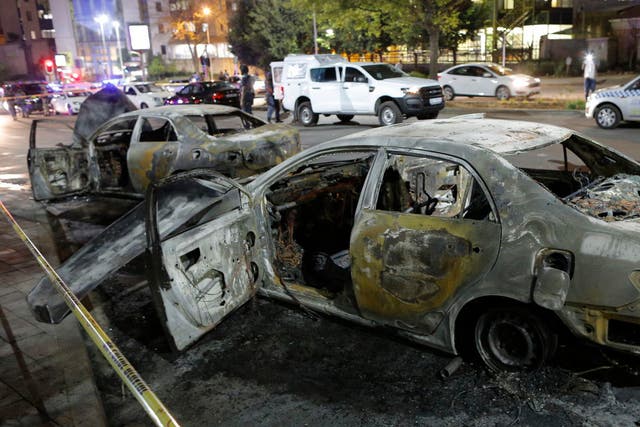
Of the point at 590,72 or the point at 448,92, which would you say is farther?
the point at 448,92

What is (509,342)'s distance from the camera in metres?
3.45

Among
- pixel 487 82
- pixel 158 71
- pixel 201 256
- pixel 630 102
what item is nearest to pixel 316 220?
pixel 201 256

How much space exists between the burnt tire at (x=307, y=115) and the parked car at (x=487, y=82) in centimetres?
569

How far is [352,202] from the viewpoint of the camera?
211 inches

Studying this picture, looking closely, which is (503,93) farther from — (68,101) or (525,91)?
(68,101)

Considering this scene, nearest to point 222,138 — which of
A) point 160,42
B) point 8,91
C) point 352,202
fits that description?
point 352,202

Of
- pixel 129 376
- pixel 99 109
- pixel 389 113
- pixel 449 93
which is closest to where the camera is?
pixel 129 376

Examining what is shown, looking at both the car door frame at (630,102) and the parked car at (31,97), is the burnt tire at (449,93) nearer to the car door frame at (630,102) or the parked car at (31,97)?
the car door frame at (630,102)

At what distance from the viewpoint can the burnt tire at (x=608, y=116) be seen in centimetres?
1350

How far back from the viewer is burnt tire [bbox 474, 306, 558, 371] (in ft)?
10.8

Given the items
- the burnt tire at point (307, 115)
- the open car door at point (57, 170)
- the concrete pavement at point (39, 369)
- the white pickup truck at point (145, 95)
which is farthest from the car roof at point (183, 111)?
the white pickup truck at point (145, 95)

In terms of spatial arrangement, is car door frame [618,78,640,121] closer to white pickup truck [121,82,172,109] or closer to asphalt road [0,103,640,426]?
asphalt road [0,103,640,426]

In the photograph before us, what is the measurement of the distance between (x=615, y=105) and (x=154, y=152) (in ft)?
36.0

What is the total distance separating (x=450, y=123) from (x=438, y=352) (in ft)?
5.72
